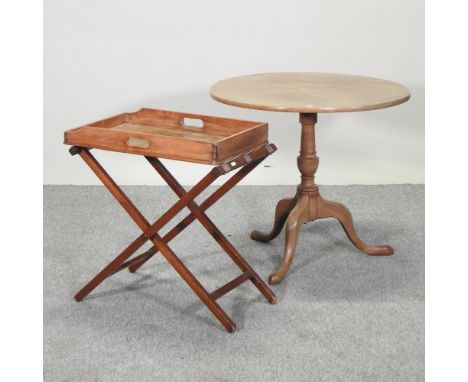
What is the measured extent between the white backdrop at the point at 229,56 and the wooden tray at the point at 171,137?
1571 mm

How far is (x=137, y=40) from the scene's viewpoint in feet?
16.6

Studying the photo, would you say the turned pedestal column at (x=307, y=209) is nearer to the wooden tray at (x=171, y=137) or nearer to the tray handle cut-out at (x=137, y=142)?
the wooden tray at (x=171, y=137)

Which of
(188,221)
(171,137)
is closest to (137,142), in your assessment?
(171,137)

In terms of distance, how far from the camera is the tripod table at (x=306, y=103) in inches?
132

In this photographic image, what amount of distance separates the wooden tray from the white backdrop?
1.57 meters

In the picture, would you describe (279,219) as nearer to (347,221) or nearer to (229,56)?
(347,221)

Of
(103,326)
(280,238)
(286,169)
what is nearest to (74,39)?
→ (286,169)

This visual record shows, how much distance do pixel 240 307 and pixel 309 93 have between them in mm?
1016

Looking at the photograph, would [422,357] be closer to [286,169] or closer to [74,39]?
[286,169]

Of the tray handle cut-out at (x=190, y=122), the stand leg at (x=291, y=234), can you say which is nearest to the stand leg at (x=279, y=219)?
the stand leg at (x=291, y=234)

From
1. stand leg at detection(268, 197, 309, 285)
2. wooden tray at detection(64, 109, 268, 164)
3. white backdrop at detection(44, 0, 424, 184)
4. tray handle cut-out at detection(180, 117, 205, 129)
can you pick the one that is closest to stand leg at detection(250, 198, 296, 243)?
stand leg at detection(268, 197, 309, 285)

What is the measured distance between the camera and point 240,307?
3469mm

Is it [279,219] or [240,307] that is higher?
[279,219]

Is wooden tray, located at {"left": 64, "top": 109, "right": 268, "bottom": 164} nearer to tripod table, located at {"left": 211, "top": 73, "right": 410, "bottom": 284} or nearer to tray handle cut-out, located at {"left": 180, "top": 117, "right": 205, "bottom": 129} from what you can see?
tray handle cut-out, located at {"left": 180, "top": 117, "right": 205, "bottom": 129}
